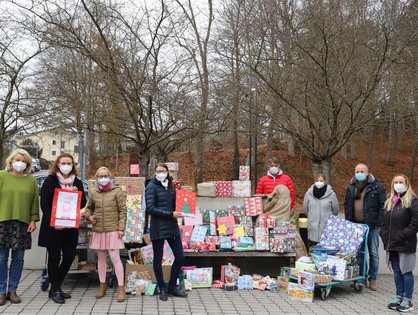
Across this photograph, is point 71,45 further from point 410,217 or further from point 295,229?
point 410,217

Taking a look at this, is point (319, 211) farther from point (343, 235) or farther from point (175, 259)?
point (175, 259)

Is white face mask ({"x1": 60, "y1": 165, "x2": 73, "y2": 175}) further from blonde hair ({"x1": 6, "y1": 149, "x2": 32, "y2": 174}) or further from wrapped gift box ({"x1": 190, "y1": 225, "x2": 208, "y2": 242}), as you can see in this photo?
wrapped gift box ({"x1": 190, "y1": 225, "x2": 208, "y2": 242})

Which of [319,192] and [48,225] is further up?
[319,192]

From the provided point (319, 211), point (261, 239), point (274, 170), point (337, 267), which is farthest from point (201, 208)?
point (337, 267)

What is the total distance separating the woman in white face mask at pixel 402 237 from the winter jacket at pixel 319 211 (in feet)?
4.24

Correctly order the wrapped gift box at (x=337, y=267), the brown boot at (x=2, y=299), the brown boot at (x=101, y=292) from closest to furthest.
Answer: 1. the brown boot at (x=2, y=299)
2. the brown boot at (x=101, y=292)
3. the wrapped gift box at (x=337, y=267)

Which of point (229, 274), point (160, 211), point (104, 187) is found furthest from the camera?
point (229, 274)

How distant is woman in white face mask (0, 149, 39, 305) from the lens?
208 inches

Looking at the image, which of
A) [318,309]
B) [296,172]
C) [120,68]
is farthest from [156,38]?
[296,172]

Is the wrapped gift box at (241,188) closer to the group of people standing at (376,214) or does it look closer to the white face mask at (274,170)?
the group of people standing at (376,214)

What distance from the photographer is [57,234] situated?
552 cm

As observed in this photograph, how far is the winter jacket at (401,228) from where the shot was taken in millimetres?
5477

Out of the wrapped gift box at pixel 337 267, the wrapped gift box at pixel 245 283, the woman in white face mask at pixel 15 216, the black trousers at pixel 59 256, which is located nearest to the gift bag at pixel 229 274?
the wrapped gift box at pixel 245 283

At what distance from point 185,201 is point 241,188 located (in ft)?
6.35
